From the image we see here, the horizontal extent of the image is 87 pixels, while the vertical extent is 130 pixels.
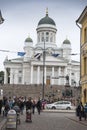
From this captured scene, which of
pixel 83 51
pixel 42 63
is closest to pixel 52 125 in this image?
pixel 83 51

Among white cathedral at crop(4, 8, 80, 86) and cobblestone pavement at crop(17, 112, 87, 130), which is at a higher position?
white cathedral at crop(4, 8, 80, 86)

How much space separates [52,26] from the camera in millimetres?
135000

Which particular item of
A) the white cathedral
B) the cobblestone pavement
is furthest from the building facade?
the white cathedral

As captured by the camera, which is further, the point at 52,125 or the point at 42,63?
the point at 42,63

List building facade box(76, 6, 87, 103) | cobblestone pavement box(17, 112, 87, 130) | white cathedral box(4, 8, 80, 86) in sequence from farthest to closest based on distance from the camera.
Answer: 1. white cathedral box(4, 8, 80, 86)
2. building facade box(76, 6, 87, 103)
3. cobblestone pavement box(17, 112, 87, 130)

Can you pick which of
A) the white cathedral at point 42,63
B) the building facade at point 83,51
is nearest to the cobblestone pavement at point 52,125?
the building facade at point 83,51

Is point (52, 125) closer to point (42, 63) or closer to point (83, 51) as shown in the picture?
point (83, 51)

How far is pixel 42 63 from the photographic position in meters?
121

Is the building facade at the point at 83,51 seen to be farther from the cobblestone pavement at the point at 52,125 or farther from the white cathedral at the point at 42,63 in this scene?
the white cathedral at the point at 42,63

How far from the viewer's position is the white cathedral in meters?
124

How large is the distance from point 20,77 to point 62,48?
16.8 meters

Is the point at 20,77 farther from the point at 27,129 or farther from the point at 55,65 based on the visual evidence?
the point at 27,129

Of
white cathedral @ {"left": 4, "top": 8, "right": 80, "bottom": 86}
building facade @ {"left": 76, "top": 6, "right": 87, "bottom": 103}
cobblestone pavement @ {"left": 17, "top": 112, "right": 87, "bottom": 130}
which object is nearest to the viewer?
cobblestone pavement @ {"left": 17, "top": 112, "right": 87, "bottom": 130}

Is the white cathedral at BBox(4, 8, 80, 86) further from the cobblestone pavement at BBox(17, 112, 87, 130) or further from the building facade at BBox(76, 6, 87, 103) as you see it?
the cobblestone pavement at BBox(17, 112, 87, 130)
